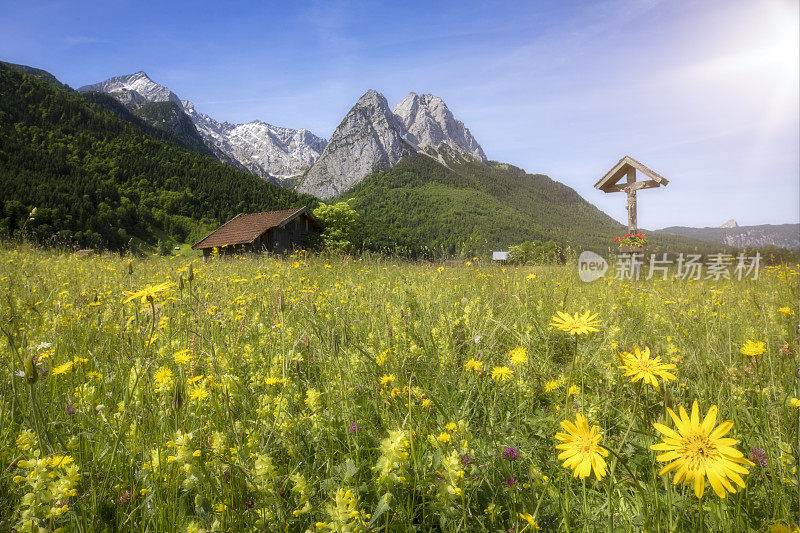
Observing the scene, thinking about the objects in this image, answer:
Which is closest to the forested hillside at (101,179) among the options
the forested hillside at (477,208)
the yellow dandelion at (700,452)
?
the yellow dandelion at (700,452)

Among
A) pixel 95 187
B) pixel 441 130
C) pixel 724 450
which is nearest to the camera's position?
pixel 724 450

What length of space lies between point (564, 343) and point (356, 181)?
13529 cm

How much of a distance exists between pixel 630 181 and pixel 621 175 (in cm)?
30

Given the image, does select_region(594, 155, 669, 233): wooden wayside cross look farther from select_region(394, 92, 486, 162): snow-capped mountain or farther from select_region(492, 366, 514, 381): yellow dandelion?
select_region(394, 92, 486, 162): snow-capped mountain

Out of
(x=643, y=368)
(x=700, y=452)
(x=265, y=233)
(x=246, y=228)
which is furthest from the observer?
(x=246, y=228)

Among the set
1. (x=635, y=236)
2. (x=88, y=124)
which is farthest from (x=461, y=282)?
(x=88, y=124)

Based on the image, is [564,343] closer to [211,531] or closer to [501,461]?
[501,461]

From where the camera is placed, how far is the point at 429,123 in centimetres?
17900

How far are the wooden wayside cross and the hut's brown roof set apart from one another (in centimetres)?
1724

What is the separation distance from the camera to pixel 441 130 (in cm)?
18225

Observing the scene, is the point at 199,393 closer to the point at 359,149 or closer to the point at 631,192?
the point at 631,192

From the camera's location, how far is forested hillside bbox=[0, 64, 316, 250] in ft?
86.6

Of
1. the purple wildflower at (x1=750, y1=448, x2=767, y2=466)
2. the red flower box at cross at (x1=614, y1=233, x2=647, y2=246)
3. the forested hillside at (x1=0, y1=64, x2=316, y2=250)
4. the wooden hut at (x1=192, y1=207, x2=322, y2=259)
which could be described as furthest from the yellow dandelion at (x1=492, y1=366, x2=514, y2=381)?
the forested hillside at (x1=0, y1=64, x2=316, y2=250)

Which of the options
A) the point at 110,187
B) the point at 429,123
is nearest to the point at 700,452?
the point at 110,187
